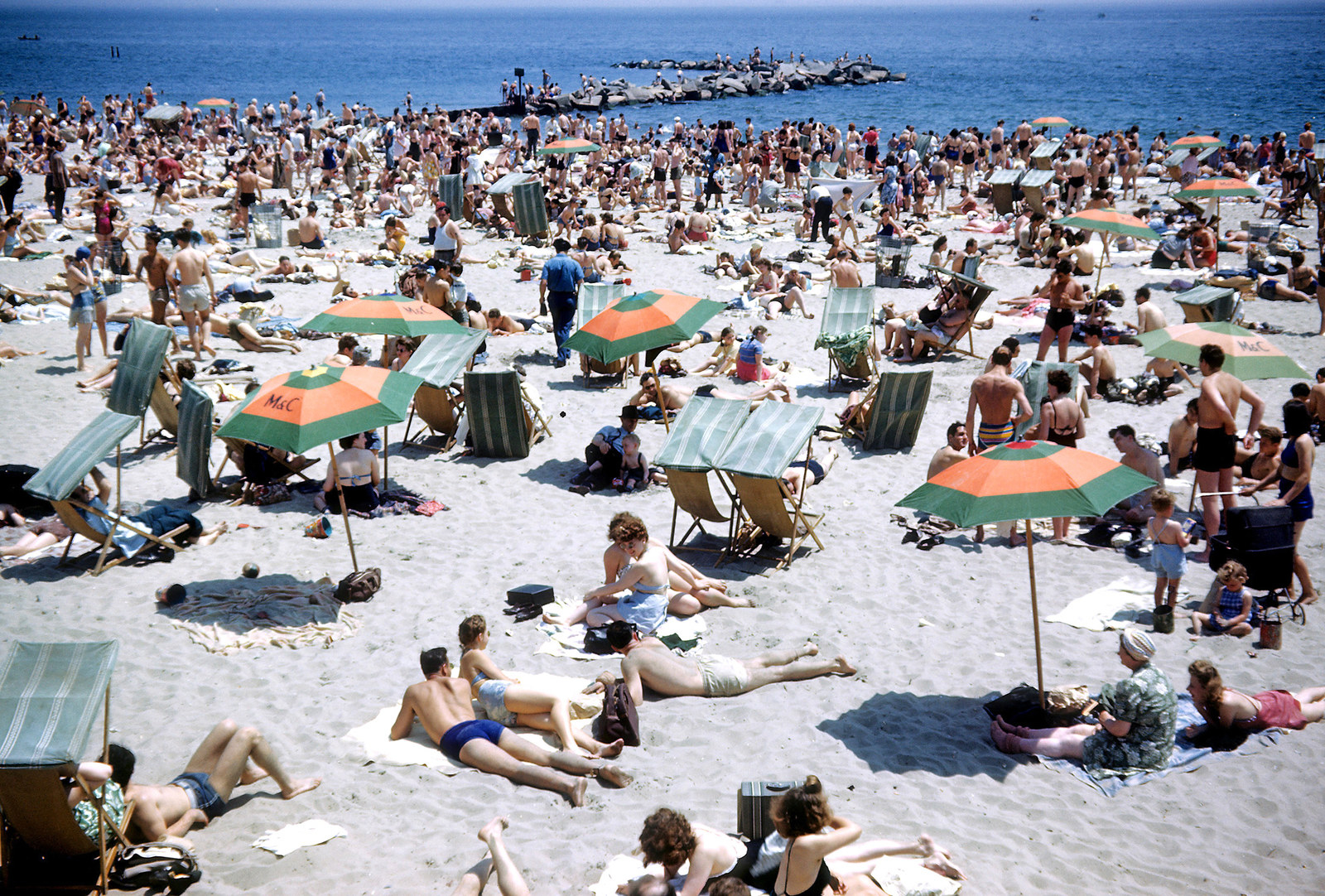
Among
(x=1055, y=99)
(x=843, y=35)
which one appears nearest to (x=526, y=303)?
(x=1055, y=99)

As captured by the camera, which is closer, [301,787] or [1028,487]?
[301,787]

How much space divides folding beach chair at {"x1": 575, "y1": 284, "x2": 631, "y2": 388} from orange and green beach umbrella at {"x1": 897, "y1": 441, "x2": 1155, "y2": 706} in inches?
270

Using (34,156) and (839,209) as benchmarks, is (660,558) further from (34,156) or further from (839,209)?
(34,156)

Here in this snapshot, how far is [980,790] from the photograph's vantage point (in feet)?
16.0

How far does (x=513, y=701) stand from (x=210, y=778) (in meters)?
1.51

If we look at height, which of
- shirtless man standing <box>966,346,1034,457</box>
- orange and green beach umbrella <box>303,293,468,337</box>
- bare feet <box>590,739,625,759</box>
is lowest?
bare feet <box>590,739,625,759</box>

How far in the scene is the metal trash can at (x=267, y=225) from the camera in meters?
17.8

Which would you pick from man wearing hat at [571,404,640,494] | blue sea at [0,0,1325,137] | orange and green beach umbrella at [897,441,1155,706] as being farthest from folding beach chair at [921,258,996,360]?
blue sea at [0,0,1325,137]

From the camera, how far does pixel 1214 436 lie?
7465 mm

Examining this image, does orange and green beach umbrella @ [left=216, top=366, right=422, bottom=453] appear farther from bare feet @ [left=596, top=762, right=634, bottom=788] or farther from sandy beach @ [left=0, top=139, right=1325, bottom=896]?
bare feet @ [left=596, top=762, right=634, bottom=788]

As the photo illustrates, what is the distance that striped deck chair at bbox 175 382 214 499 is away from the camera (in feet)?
26.9

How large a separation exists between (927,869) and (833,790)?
0.72 meters

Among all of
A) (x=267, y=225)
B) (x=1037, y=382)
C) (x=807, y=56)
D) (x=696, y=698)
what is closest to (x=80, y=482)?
(x=696, y=698)

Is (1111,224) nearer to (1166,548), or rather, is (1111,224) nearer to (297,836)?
(1166,548)
